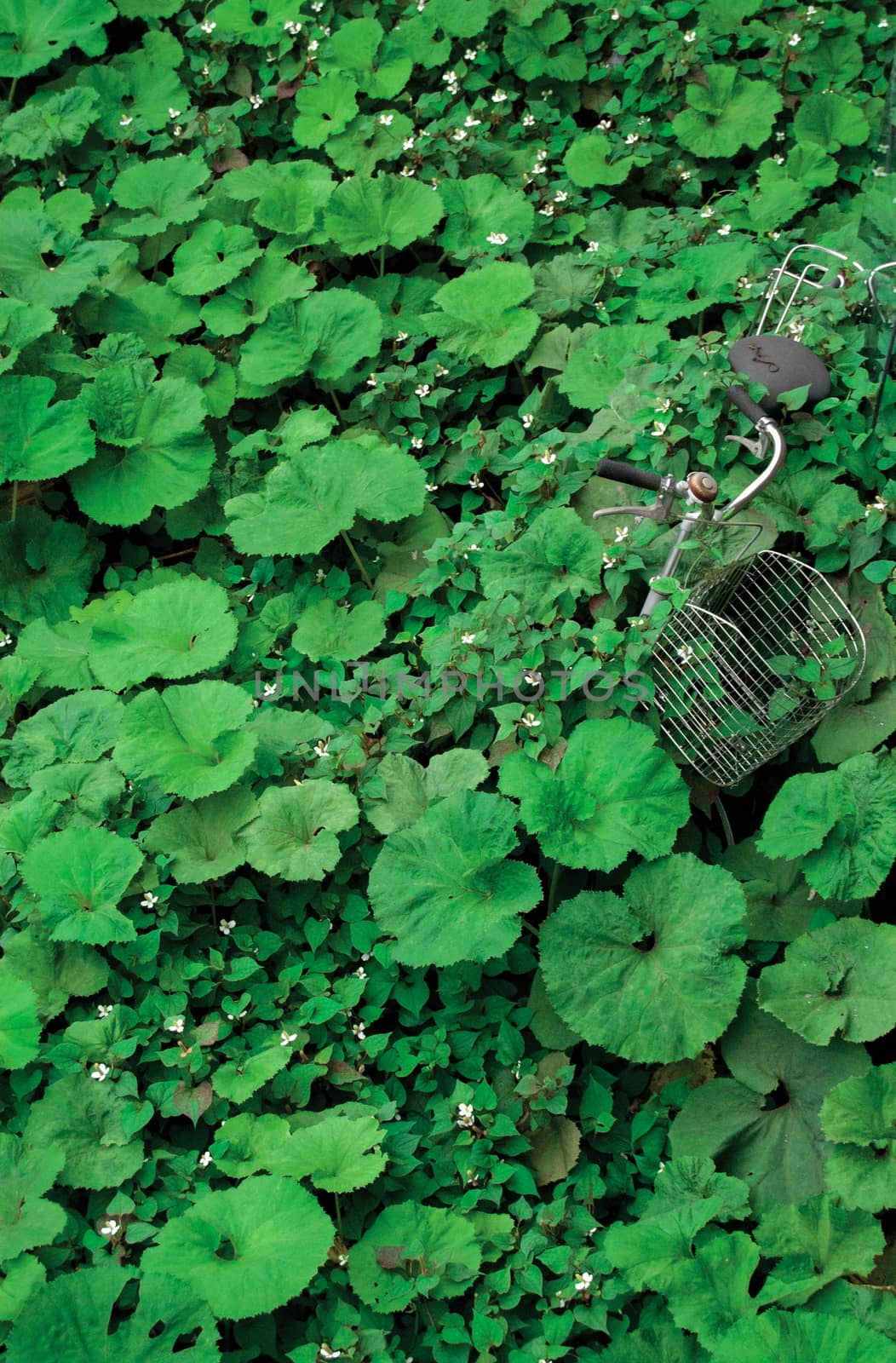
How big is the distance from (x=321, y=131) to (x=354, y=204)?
564mm

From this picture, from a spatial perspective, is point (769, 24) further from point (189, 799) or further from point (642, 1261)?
point (642, 1261)

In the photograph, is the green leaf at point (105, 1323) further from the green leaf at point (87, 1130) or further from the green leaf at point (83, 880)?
the green leaf at point (83, 880)

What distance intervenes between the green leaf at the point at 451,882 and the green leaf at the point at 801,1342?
1.00m

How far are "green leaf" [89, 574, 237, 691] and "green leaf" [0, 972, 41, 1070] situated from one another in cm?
95

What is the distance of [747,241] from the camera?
173 inches

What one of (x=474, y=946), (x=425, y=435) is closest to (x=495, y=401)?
(x=425, y=435)

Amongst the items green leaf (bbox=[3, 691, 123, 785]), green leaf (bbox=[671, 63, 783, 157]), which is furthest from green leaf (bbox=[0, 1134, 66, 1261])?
green leaf (bbox=[671, 63, 783, 157])

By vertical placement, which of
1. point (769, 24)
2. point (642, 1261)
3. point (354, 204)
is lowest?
point (642, 1261)

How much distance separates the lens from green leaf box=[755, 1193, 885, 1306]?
109 inches

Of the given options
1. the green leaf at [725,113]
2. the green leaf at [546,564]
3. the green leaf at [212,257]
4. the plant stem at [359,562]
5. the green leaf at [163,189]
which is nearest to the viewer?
the green leaf at [546,564]

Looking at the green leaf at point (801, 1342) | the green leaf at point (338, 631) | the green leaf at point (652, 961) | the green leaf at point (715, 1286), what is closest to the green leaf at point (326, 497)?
the green leaf at point (338, 631)

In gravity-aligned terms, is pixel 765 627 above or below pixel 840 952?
above

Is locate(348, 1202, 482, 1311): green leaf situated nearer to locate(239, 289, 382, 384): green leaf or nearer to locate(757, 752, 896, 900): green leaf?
locate(757, 752, 896, 900): green leaf

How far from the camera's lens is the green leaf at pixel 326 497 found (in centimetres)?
384
